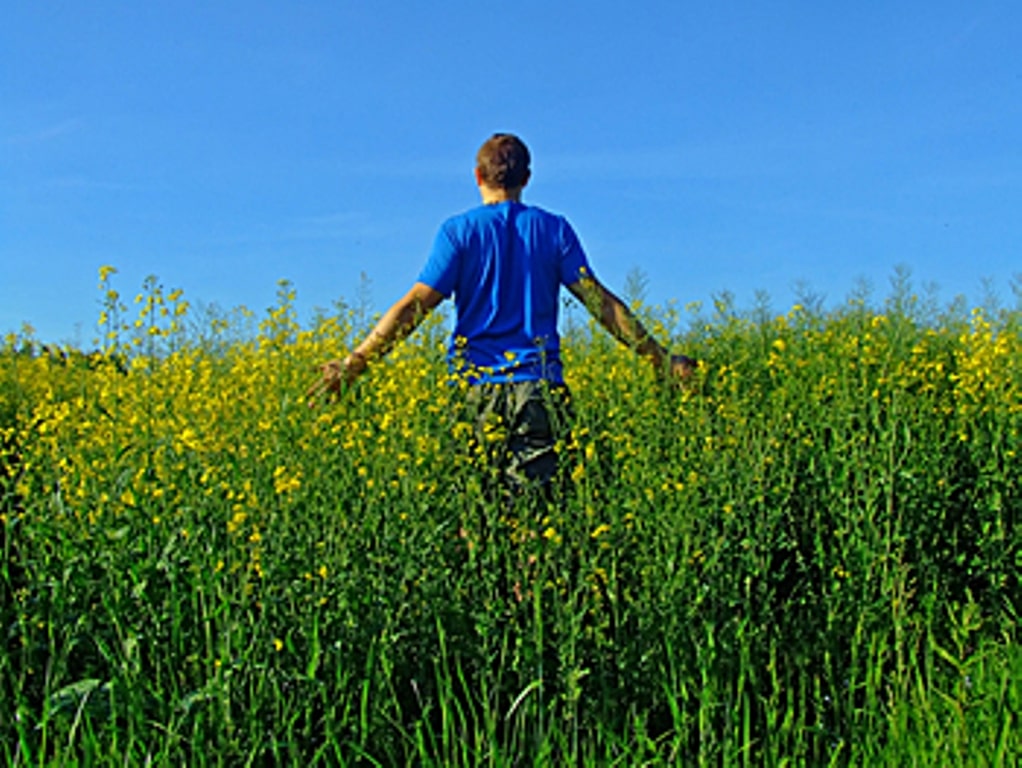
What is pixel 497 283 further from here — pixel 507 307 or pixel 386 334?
pixel 386 334

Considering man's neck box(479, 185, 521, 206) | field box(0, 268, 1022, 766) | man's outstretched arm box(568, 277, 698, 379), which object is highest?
man's neck box(479, 185, 521, 206)

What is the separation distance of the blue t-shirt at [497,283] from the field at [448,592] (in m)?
0.24

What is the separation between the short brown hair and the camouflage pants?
2.53 ft

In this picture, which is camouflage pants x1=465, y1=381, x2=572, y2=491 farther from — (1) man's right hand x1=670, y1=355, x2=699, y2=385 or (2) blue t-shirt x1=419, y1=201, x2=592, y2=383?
(1) man's right hand x1=670, y1=355, x2=699, y2=385

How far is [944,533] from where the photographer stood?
397cm

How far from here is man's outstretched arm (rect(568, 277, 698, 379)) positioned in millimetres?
3834

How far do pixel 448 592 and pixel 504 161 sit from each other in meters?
1.65

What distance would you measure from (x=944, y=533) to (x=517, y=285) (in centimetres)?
189

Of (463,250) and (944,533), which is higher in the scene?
(463,250)

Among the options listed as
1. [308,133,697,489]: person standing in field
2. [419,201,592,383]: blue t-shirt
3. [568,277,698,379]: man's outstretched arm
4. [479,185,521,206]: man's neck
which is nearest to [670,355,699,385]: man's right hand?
[568,277,698,379]: man's outstretched arm

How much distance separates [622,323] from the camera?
390 centimetres

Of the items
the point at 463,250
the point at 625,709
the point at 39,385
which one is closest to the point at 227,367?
the point at 463,250

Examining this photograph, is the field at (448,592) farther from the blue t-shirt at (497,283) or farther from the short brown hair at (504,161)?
the short brown hair at (504,161)

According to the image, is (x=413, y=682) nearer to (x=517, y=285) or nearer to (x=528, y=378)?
(x=528, y=378)
